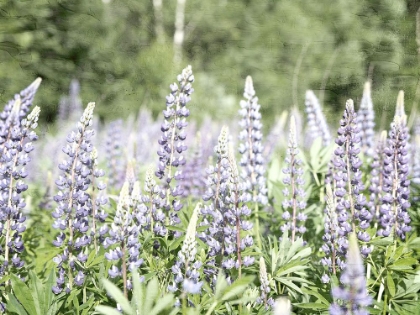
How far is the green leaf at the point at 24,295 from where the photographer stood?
1.59m

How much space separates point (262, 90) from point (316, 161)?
43.9ft

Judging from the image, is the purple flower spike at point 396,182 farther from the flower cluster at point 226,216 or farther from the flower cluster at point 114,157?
the flower cluster at point 114,157

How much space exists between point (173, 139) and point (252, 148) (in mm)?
673

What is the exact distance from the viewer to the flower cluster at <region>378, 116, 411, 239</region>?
2.08 meters

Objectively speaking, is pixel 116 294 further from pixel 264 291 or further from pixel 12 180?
pixel 12 180

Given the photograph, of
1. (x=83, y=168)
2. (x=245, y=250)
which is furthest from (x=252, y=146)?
(x=83, y=168)

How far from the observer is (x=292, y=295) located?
1962 millimetres

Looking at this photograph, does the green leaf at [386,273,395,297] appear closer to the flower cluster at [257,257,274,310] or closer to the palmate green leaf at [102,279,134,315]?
the flower cluster at [257,257,274,310]

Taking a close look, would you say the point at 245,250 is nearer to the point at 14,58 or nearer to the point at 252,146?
the point at 252,146

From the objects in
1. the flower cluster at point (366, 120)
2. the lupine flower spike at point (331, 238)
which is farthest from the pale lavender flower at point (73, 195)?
Result: the flower cluster at point (366, 120)

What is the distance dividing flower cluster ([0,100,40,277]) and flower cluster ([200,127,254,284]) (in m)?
0.73

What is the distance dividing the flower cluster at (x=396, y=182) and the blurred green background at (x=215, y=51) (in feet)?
2.12

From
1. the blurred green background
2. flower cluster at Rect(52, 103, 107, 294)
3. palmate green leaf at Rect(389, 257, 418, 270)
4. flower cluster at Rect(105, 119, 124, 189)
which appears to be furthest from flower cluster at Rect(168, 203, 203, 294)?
flower cluster at Rect(105, 119, 124, 189)

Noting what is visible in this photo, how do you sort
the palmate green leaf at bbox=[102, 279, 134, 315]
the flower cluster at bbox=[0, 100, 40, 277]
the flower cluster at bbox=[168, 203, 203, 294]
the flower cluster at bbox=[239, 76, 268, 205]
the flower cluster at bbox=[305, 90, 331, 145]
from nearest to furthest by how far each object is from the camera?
the palmate green leaf at bbox=[102, 279, 134, 315], the flower cluster at bbox=[168, 203, 203, 294], the flower cluster at bbox=[0, 100, 40, 277], the flower cluster at bbox=[239, 76, 268, 205], the flower cluster at bbox=[305, 90, 331, 145]
